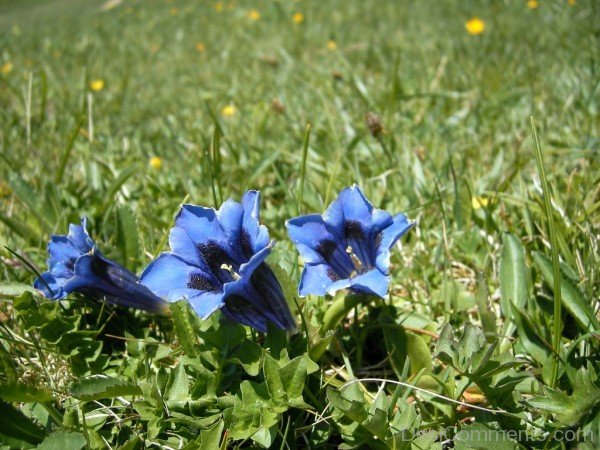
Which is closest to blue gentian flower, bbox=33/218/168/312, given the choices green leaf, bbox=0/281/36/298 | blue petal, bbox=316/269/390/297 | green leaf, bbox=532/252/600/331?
green leaf, bbox=0/281/36/298

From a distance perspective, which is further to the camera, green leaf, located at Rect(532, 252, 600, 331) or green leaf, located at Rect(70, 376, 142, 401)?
green leaf, located at Rect(532, 252, 600, 331)

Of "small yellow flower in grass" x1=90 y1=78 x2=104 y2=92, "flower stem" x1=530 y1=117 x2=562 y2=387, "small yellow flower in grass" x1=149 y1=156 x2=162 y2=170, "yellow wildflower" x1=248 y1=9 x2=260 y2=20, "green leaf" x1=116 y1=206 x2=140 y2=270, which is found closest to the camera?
"flower stem" x1=530 y1=117 x2=562 y2=387

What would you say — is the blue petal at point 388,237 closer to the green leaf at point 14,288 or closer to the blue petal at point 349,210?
the blue petal at point 349,210

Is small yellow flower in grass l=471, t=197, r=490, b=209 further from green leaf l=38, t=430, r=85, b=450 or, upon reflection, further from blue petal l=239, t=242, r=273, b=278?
green leaf l=38, t=430, r=85, b=450

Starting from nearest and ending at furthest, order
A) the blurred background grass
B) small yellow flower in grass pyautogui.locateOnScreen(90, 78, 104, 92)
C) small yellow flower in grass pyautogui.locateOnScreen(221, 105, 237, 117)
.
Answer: the blurred background grass → small yellow flower in grass pyautogui.locateOnScreen(221, 105, 237, 117) → small yellow flower in grass pyautogui.locateOnScreen(90, 78, 104, 92)

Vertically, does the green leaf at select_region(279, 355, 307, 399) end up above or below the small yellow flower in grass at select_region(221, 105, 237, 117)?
below

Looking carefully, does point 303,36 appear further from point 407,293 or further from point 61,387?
point 61,387

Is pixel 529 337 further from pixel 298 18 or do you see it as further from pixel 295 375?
pixel 298 18
